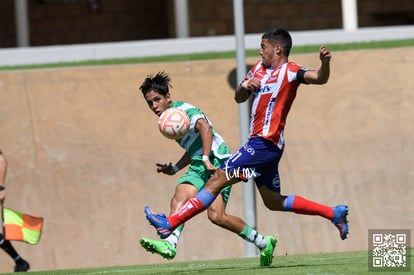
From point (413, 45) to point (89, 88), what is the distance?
5.04 metres

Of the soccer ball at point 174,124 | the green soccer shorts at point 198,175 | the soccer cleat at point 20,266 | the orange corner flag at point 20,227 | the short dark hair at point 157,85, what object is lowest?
the soccer cleat at point 20,266

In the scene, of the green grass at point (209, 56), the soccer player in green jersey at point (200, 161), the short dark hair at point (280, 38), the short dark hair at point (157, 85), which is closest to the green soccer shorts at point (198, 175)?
the soccer player in green jersey at point (200, 161)

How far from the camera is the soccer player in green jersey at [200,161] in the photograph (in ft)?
38.6

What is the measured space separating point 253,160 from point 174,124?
0.91 m

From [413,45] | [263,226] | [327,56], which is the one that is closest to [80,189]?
[263,226]

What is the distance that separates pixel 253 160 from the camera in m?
11.2

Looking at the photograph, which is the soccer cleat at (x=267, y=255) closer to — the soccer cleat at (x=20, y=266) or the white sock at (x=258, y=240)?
→ the white sock at (x=258, y=240)

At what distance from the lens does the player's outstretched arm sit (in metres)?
10.6

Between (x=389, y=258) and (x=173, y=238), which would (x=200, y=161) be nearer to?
(x=173, y=238)

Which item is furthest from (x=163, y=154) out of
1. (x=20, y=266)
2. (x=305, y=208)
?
(x=305, y=208)

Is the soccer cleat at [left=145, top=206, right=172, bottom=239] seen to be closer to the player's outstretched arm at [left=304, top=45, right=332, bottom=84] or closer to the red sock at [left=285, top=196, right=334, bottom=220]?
the red sock at [left=285, top=196, right=334, bottom=220]

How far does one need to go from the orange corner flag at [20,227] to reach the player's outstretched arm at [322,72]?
6289 mm

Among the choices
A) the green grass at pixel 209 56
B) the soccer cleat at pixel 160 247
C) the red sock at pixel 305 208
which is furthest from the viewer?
the green grass at pixel 209 56

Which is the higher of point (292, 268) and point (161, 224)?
point (161, 224)
